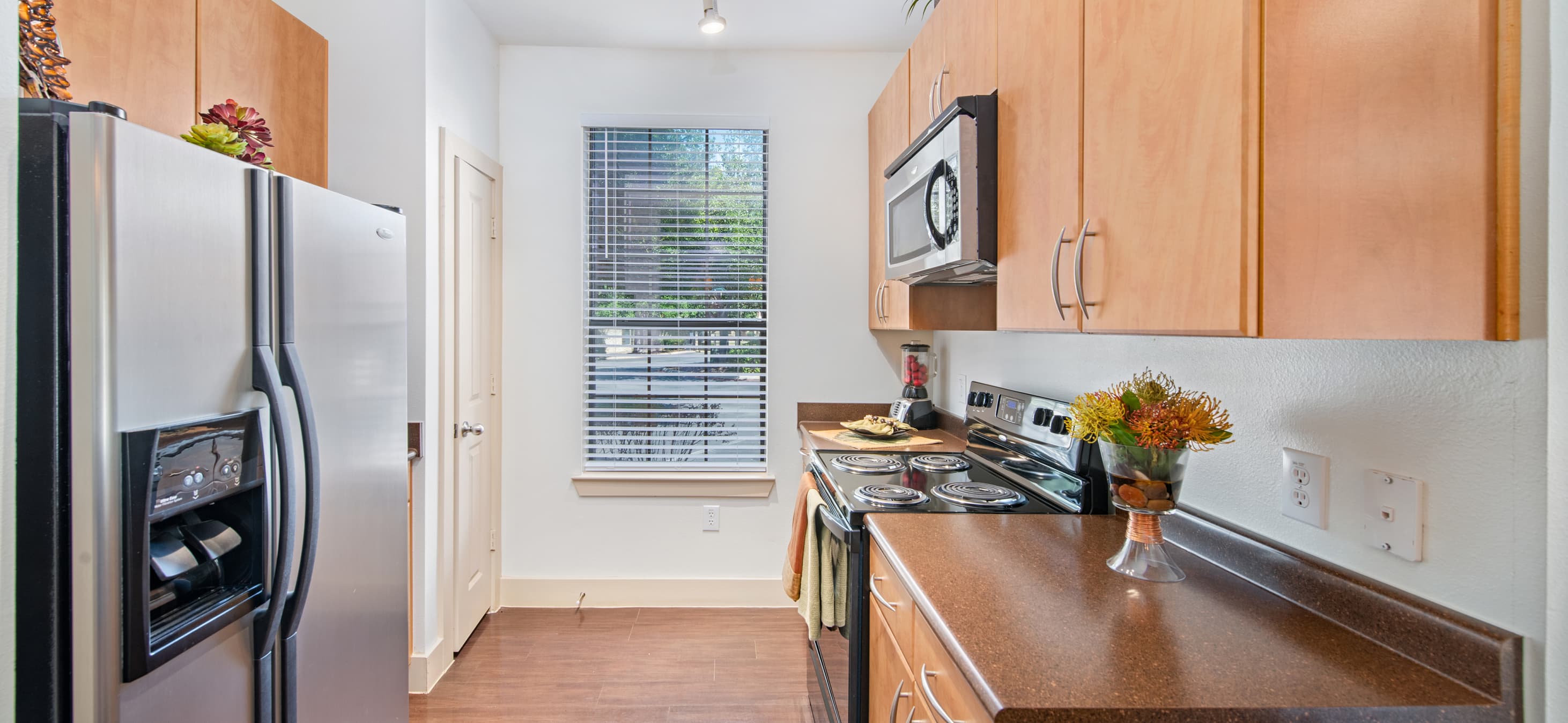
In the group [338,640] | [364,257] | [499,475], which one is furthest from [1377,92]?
[499,475]

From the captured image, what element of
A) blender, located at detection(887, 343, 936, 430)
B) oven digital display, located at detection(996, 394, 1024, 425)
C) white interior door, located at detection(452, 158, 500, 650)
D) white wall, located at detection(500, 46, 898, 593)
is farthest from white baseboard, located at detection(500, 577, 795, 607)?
oven digital display, located at detection(996, 394, 1024, 425)

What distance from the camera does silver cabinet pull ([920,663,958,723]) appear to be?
97 centimetres

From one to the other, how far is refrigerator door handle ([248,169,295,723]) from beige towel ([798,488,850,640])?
1.14m

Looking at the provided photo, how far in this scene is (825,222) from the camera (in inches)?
121

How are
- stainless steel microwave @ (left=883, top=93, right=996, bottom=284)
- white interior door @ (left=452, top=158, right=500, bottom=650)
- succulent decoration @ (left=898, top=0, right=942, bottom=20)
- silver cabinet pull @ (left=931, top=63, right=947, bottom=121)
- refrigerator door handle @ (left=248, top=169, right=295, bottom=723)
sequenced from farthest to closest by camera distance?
white interior door @ (left=452, top=158, right=500, bottom=650)
succulent decoration @ (left=898, top=0, right=942, bottom=20)
silver cabinet pull @ (left=931, top=63, right=947, bottom=121)
stainless steel microwave @ (left=883, top=93, right=996, bottom=284)
refrigerator door handle @ (left=248, top=169, right=295, bottom=723)

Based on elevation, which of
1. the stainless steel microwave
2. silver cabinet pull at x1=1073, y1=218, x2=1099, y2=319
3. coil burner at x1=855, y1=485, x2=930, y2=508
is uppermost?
the stainless steel microwave

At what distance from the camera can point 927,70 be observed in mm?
2086

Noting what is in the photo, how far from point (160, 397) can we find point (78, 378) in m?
0.09

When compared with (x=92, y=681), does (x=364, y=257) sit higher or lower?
higher

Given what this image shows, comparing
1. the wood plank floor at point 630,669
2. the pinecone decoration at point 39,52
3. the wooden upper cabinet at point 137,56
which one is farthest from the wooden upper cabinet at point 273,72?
the wood plank floor at point 630,669

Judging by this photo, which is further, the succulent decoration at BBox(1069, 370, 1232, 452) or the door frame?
the door frame

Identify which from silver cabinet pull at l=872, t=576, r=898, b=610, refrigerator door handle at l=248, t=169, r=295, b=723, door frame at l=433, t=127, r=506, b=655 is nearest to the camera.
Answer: refrigerator door handle at l=248, t=169, r=295, b=723

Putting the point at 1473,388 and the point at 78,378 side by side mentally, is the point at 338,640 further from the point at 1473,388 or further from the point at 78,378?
the point at 1473,388

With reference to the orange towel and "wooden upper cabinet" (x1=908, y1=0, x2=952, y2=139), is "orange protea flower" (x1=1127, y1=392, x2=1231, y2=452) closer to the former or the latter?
the orange towel
